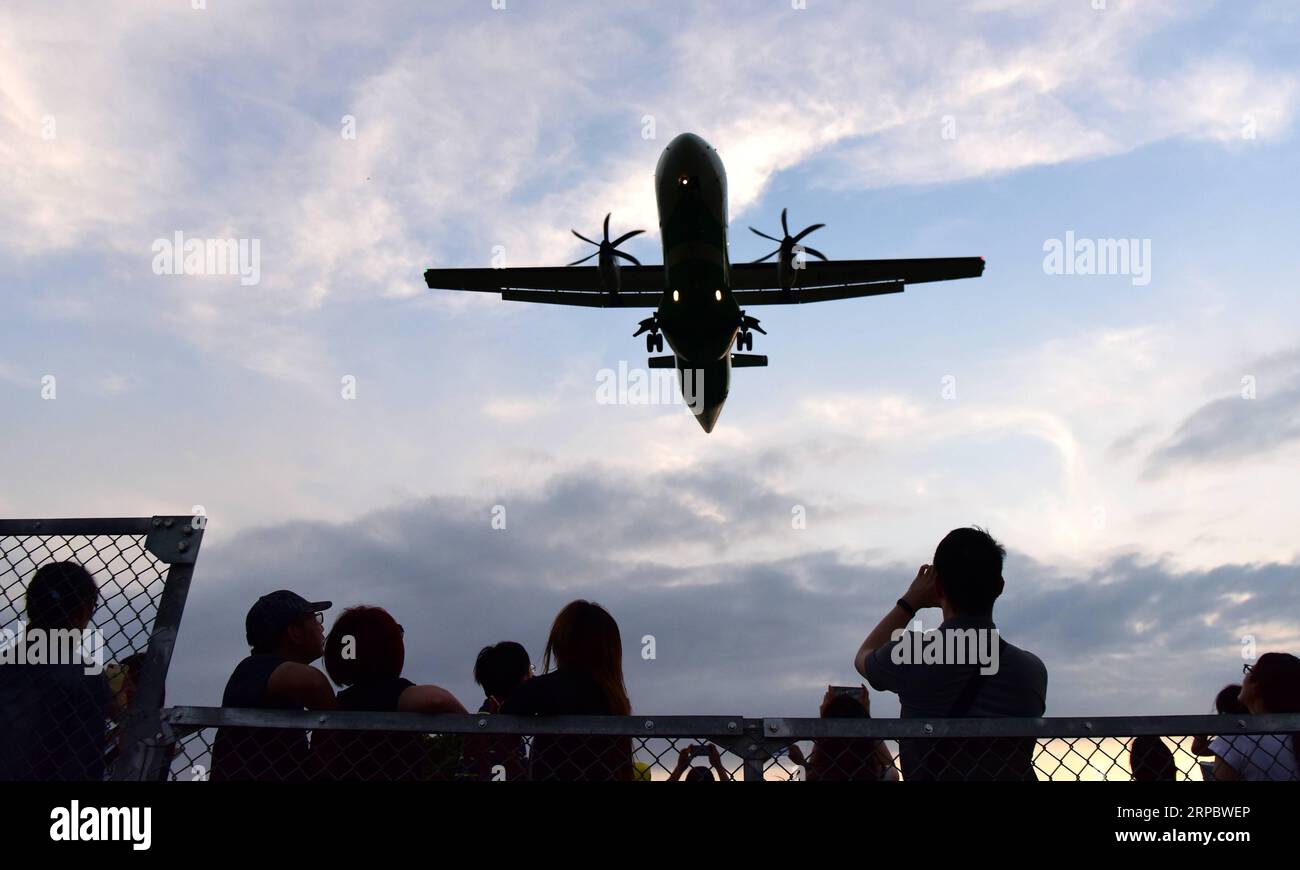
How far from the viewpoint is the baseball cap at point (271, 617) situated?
518 cm

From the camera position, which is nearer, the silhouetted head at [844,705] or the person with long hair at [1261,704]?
the person with long hair at [1261,704]

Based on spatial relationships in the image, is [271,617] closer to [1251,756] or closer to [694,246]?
[1251,756]

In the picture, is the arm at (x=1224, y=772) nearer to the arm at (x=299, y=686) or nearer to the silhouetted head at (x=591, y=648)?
the silhouetted head at (x=591, y=648)

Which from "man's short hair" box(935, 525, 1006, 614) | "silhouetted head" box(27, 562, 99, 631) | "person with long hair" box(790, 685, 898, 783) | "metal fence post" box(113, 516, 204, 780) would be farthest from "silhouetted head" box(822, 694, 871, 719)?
"silhouetted head" box(27, 562, 99, 631)

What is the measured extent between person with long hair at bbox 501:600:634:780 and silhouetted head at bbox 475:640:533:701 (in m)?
1.59

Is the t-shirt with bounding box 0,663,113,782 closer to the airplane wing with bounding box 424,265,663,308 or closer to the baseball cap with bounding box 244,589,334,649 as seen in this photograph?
the baseball cap with bounding box 244,589,334,649

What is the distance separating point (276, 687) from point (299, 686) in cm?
13

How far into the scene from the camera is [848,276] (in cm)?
3169

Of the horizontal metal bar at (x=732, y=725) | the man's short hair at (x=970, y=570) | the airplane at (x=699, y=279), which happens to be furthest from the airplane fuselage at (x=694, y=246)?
the horizontal metal bar at (x=732, y=725)

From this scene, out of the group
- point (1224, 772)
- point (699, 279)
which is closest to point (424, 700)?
point (1224, 772)

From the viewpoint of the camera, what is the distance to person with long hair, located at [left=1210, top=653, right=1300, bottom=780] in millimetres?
4676

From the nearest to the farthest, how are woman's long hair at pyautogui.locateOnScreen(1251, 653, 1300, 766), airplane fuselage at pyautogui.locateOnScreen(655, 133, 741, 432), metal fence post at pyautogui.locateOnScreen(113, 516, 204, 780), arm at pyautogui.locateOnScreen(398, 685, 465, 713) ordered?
metal fence post at pyautogui.locateOnScreen(113, 516, 204, 780) < arm at pyautogui.locateOnScreen(398, 685, 465, 713) < woman's long hair at pyautogui.locateOnScreen(1251, 653, 1300, 766) < airplane fuselage at pyautogui.locateOnScreen(655, 133, 741, 432)

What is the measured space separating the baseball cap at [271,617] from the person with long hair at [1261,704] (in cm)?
556
